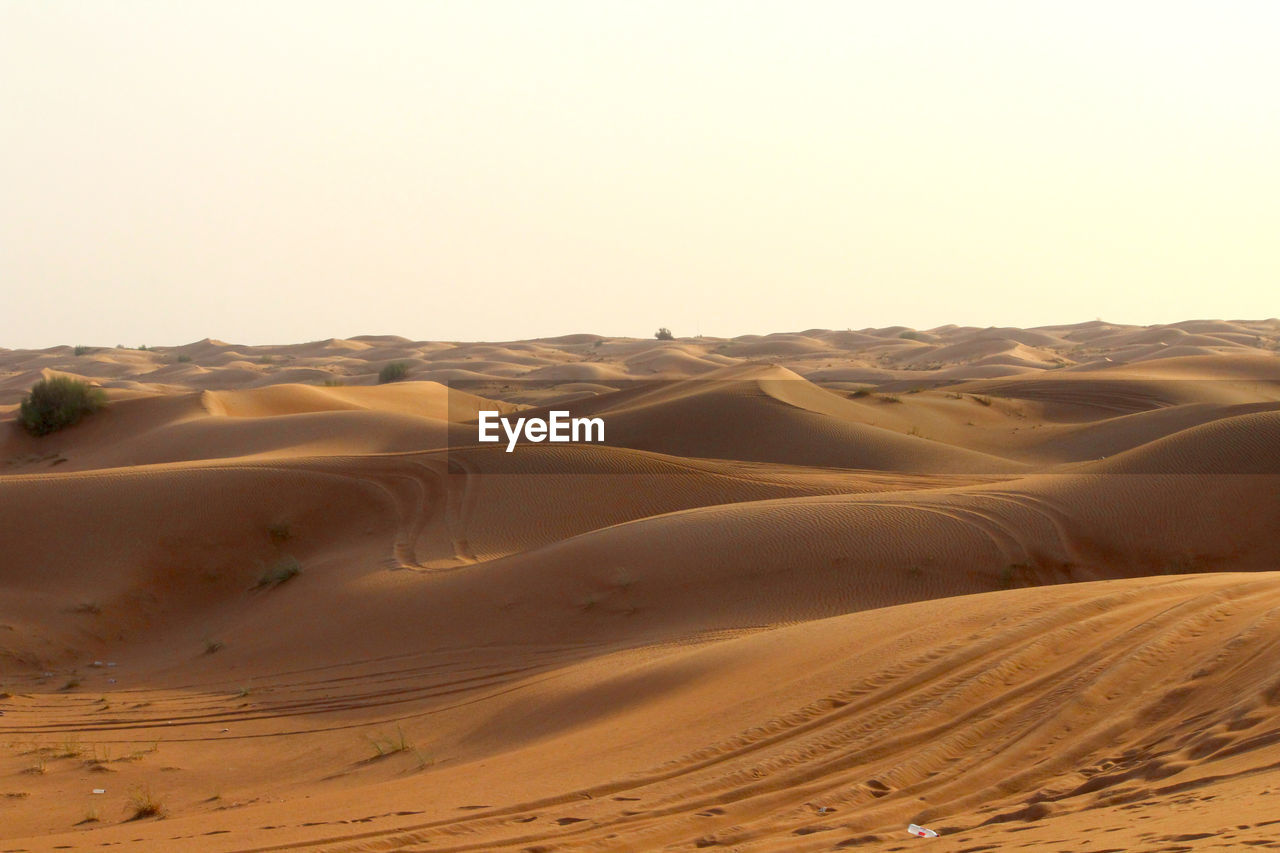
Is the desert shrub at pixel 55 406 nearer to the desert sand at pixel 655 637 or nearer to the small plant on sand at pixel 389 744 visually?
the desert sand at pixel 655 637

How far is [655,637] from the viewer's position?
36.4 feet

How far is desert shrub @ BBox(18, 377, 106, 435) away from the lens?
30094mm

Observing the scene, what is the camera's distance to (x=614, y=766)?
21.2ft

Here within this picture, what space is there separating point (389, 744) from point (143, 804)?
1867 millimetres

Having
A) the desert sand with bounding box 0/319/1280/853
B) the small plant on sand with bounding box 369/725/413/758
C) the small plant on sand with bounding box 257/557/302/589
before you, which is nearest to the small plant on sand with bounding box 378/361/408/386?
the desert sand with bounding box 0/319/1280/853

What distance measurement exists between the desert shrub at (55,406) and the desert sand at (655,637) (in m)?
2.39

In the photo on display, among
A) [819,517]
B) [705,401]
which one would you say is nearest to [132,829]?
[819,517]

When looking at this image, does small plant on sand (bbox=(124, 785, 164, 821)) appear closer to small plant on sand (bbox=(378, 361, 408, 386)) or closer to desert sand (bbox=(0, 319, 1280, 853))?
desert sand (bbox=(0, 319, 1280, 853))

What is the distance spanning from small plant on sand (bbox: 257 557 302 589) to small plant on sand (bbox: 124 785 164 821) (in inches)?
285

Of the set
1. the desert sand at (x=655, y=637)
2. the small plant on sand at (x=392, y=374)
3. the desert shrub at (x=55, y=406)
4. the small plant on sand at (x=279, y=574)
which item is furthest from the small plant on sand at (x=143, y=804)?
the small plant on sand at (x=392, y=374)

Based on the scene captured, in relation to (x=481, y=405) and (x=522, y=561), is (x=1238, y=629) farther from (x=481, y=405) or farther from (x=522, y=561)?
(x=481, y=405)

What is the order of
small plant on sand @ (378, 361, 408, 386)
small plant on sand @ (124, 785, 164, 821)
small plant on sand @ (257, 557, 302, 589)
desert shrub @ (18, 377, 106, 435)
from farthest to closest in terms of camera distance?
small plant on sand @ (378, 361, 408, 386) < desert shrub @ (18, 377, 106, 435) < small plant on sand @ (257, 557, 302, 589) < small plant on sand @ (124, 785, 164, 821)

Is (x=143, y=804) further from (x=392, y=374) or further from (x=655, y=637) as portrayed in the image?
(x=392, y=374)

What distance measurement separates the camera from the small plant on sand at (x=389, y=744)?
8352mm
